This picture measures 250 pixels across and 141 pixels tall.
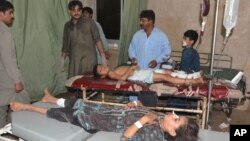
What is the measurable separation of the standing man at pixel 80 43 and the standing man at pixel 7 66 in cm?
129

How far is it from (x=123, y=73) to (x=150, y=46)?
617mm

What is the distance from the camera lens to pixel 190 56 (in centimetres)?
416

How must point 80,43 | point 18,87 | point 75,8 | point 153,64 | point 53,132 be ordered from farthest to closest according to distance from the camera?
point 80,43
point 75,8
point 153,64
point 18,87
point 53,132

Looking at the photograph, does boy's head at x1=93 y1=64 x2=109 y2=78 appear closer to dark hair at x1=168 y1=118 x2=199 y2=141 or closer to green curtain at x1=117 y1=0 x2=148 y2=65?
green curtain at x1=117 y1=0 x2=148 y2=65

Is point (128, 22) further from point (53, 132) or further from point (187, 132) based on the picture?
point (187, 132)

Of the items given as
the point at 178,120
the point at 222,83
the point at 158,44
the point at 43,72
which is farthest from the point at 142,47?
the point at 178,120

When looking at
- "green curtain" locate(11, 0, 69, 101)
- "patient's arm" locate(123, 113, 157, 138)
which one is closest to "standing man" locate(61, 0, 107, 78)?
"green curtain" locate(11, 0, 69, 101)

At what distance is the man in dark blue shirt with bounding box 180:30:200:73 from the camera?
4156mm

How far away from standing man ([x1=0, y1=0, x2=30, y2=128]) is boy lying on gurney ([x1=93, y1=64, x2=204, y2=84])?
1.09 m

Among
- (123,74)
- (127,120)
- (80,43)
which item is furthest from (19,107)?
(80,43)

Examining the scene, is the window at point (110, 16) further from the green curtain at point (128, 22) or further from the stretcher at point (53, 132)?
the stretcher at point (53, 132)

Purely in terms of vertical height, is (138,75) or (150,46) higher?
(150,46)

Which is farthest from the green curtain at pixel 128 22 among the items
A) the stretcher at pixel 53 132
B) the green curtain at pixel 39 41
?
the stretcher at pixel 53 132

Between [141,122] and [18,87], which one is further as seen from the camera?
[18,87]
